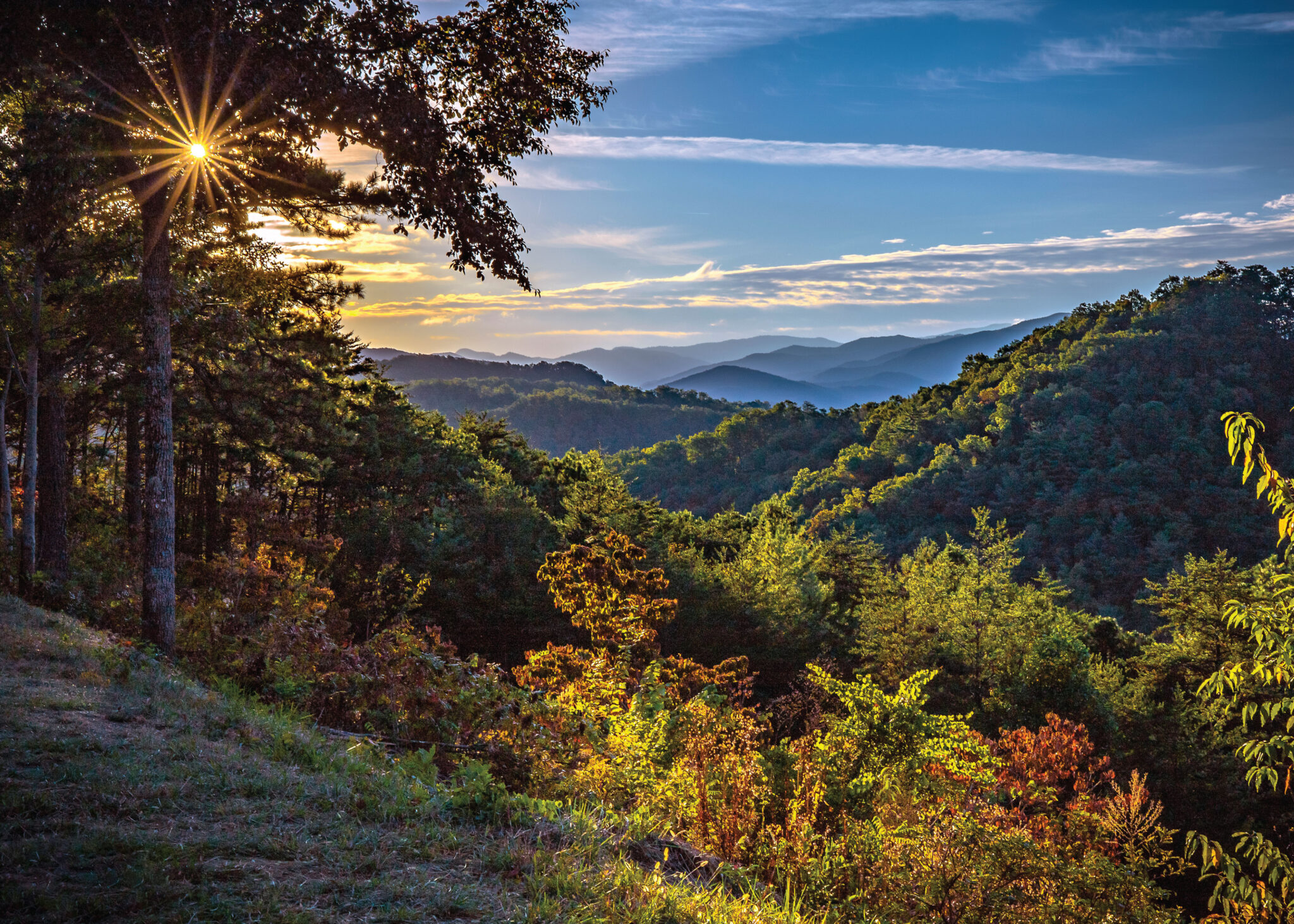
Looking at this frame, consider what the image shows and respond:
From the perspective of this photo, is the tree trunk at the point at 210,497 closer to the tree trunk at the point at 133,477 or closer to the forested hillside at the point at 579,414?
the tree trunk at the point at 133,477

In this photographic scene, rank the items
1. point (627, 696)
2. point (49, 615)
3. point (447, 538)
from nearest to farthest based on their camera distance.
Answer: point (49, 615) → point (627, 696) → point (447, 538)

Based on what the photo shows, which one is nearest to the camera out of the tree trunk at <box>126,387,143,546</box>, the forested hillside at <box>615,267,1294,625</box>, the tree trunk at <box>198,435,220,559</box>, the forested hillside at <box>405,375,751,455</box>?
the tree trunk at <box>126,387,143,546</box>

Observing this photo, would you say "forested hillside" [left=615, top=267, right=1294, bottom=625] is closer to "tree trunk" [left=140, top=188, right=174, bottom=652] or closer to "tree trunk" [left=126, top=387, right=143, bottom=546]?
"tree trunk" [left=126, top=387, right=143, bottom=546]

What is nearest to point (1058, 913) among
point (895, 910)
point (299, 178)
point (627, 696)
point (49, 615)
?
point (895, 910)

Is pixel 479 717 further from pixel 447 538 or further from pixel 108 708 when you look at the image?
pixel 447 538

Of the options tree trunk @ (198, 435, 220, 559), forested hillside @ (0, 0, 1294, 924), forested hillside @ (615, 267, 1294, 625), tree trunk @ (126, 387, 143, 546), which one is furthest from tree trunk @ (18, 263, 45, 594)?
forested hillside @ (615, 267, 1294, 625)

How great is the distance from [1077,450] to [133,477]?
82559 mm

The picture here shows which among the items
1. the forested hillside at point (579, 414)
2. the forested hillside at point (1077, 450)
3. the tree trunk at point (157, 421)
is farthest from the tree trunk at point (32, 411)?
the forested hillside at point (579, 414)

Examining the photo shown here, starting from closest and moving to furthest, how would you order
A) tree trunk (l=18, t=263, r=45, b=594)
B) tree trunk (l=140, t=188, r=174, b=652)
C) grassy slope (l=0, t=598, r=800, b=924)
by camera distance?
1. grassy slope (l=0, t=598, r=800, b=924)
2. tree trunk (l=140, t=188, r=174, b=652)
3. tree trunk (l=18, t=263, r=45, b=594)

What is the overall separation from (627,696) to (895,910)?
235 inches

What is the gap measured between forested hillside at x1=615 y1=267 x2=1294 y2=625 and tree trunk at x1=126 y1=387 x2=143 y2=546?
147ft

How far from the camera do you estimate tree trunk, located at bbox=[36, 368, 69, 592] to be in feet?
40.0

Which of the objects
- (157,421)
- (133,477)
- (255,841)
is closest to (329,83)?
(157,421)

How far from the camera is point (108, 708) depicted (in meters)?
5.24
